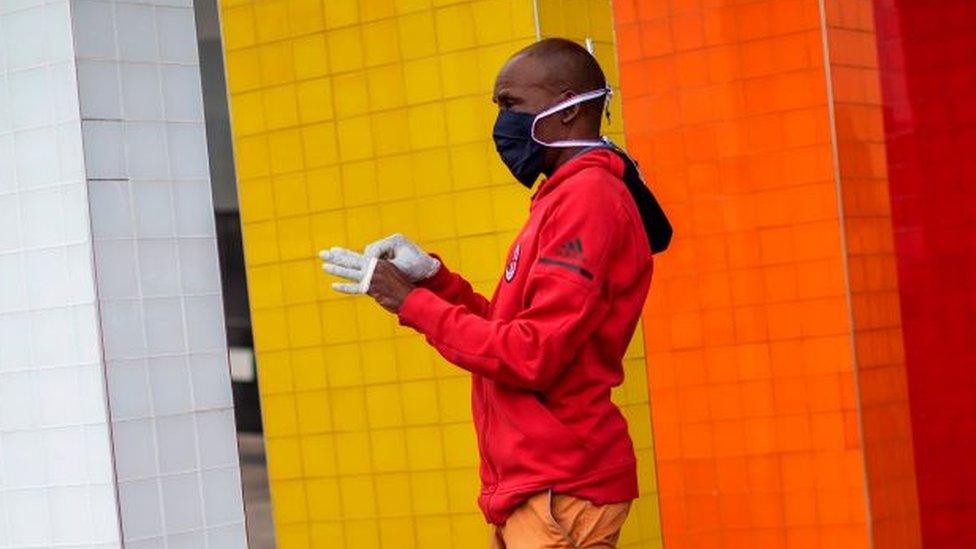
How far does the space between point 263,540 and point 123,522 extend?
2.76 feet

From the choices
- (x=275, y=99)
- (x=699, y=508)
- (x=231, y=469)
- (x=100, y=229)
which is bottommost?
(x=699, y=508)

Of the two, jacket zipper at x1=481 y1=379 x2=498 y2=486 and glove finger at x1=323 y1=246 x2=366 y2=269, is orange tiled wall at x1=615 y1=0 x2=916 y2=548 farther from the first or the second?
glove finger at x1=323 y1=246 x2=366 y2=269

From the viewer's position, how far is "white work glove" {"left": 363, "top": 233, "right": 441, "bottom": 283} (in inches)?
118

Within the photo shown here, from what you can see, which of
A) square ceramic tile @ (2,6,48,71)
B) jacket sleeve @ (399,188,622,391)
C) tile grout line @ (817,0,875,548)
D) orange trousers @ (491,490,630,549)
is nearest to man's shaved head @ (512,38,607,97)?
jacket sleeve @ (399,188,622,391)

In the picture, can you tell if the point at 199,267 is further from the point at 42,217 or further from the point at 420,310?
the point at 420,310

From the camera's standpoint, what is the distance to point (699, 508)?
5152 millimetres

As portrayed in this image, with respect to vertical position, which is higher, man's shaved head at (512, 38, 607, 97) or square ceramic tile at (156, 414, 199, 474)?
man's shaved head at (512, 38, 607, 97)

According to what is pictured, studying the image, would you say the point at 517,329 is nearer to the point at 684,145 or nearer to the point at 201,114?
the point at 201,114

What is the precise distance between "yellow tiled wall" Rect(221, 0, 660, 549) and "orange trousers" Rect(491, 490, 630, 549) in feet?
5.39

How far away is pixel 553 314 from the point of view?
9.26ft

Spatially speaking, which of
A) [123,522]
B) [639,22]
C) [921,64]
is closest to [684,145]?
[639,22]

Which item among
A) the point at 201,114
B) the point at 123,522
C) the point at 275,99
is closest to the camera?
the point at 123,522

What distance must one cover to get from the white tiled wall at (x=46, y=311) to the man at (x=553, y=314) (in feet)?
3.43

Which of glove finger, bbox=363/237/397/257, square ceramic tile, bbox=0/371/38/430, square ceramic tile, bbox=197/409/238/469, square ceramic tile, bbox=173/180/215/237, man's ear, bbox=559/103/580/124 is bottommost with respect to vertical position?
square ceramic tile, bbox=197/409/238/469
